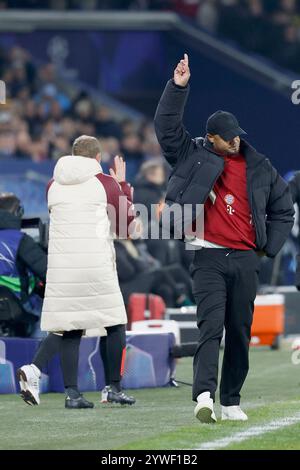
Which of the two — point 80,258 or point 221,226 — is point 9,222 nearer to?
point 80,258

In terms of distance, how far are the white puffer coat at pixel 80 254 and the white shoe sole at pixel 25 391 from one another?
340mm

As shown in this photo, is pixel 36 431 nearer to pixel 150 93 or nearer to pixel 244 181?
pixel 244 181

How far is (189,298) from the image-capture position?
1734 cm

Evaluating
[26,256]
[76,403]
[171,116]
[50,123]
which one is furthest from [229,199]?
[50,123]

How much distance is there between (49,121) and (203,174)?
1439 centimetres

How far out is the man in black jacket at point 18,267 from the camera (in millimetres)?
11633

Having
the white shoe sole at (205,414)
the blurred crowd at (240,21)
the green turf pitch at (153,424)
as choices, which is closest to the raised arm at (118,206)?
the green turf pitch at (153,424)

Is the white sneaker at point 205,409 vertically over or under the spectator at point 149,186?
under

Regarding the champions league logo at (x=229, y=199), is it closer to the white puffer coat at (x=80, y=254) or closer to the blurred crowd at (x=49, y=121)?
the white puffer coat at (x=80, y=254)

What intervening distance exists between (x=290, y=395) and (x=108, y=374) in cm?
135

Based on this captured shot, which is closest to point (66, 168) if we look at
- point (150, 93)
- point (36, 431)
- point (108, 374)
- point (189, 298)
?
point (108, 374)

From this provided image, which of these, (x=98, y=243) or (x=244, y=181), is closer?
(x=244, y=181)

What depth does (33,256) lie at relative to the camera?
1161 cm

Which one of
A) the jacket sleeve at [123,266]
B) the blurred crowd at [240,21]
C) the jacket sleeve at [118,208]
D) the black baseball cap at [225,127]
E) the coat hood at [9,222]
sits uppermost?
the blurred crowd at [240,21]
